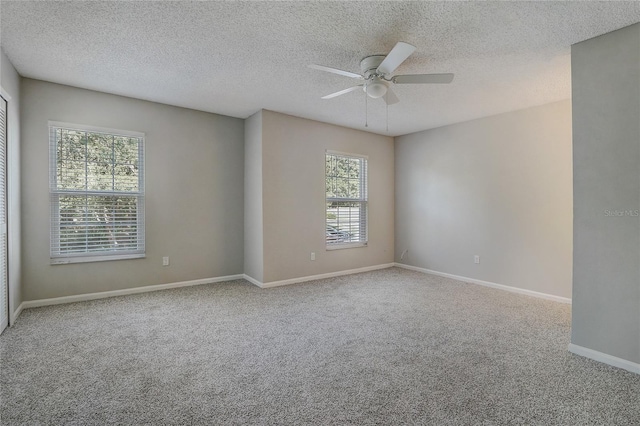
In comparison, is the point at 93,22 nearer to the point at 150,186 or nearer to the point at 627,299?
the point at 150,186

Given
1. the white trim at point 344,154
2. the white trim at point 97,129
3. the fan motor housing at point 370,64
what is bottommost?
the white trim at point 344,154

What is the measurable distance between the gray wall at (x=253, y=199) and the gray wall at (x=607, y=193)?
140 inches

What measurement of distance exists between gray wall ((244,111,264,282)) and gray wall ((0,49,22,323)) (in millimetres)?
2609

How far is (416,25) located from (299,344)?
8.86 feet

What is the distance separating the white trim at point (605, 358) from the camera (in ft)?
7.55

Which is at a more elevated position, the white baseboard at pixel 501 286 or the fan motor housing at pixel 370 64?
the fan motor housing at pixel 370 64

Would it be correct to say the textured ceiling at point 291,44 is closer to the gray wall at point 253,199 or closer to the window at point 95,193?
the window at point 95,193

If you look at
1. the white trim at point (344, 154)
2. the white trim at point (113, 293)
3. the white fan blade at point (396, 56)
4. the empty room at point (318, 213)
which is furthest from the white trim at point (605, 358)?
the white trim at point (113, 293)

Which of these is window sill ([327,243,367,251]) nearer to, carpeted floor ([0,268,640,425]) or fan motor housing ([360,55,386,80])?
carpeted floor ([0,268,640,425])

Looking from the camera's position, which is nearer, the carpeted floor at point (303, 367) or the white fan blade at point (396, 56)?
the carpeted floor at point (303, 367)

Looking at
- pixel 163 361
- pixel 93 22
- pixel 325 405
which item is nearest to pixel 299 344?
pixel 325 405

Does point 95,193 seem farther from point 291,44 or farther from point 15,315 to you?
point 291,44

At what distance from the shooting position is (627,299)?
2344 millimetres

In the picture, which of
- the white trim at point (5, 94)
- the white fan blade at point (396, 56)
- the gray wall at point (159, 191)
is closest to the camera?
the white fan blade at point (396, 56)
